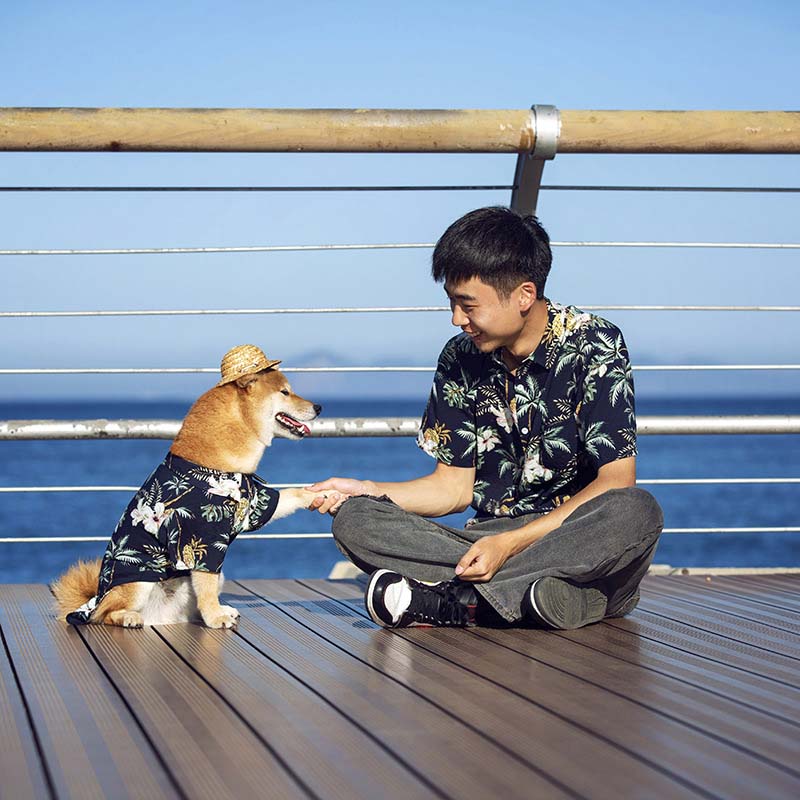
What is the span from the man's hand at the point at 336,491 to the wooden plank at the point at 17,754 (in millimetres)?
878

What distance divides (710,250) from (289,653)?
71.4 inches

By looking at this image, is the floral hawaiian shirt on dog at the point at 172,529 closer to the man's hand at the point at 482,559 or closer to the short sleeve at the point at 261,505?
the short sleeve at the point at 261,505

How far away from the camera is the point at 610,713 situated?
1760 millimetres

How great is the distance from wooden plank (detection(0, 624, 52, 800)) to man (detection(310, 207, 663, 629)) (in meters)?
0.85

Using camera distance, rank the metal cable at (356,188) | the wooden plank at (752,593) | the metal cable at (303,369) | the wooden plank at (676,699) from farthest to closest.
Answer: the metal cable at (303,369)
the metal cable at (356,188)
the wooden plank at (752,593)
the wooden plank at (676,699)

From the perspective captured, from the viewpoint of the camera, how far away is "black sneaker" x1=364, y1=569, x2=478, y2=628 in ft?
8.23

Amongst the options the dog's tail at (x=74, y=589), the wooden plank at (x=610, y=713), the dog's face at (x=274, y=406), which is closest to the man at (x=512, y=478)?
the wooden plank at (x=610, y=713)

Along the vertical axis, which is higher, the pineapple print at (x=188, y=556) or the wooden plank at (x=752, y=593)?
the wooden plank at (x=752, y=593)

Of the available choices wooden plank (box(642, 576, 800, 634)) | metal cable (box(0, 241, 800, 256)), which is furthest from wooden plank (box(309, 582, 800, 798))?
metal cable (box(0, 241, 800, 256))

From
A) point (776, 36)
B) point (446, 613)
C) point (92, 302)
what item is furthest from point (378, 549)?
point (776, 36)

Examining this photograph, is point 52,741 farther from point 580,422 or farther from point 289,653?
point 580,422

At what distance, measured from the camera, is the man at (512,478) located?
2.45 meters

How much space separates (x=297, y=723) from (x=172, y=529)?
958 mm

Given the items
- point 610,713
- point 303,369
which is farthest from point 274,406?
point 610,713
